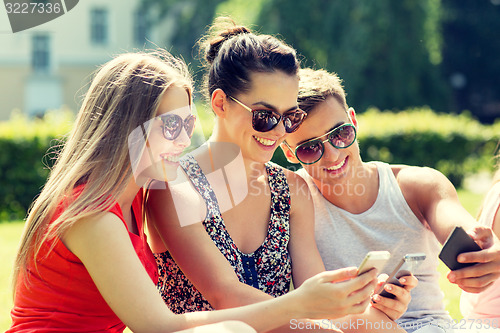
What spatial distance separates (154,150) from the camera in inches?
99.6

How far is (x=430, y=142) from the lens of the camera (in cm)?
1375

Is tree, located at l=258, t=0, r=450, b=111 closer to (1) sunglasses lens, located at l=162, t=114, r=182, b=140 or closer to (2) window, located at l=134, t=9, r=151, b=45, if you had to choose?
(2) window, located at l=134, t=9, r=151, b=45

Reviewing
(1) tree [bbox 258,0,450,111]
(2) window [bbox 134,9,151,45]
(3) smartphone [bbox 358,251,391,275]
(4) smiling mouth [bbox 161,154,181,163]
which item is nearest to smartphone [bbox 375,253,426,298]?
(3) smartphone [bbox 358,251,391,275]

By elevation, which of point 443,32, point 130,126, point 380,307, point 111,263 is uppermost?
point 130,126

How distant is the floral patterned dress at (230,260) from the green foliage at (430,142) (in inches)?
400

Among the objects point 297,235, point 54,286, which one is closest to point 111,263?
point 54,286

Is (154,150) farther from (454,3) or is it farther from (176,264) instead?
(454,3)

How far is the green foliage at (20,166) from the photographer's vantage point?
1098 centimetres

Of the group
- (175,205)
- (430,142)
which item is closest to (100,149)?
(175,205)

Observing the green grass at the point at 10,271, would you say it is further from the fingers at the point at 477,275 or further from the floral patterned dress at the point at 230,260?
the fingers at the point at 477,275

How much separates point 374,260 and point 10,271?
4654 mm

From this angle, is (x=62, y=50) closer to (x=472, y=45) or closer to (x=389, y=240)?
(x=472, y=45)

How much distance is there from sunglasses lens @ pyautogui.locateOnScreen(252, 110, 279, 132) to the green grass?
54.3 inches

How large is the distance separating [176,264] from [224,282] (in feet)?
1.14
